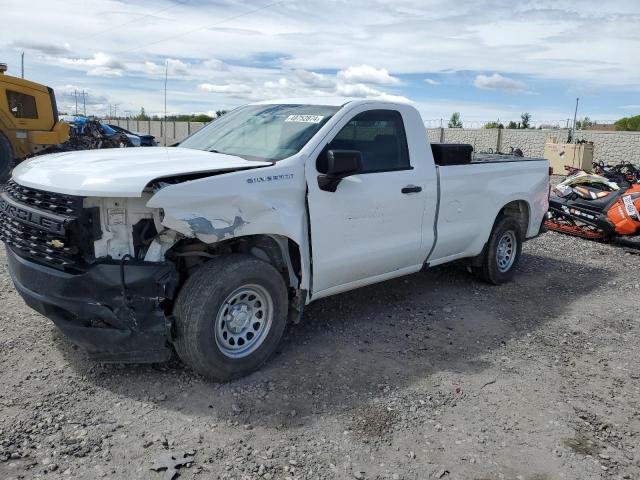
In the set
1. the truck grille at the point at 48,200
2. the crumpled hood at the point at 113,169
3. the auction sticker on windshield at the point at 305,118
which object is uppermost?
the auction sticker on windshield at the point at 305,118

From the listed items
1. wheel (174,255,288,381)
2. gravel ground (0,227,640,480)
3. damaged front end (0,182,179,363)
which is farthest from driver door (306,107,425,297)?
damaged front end (0,182,179,363)

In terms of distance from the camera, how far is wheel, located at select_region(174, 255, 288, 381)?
144 inches

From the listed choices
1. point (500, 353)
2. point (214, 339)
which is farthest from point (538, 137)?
point (214, 339)

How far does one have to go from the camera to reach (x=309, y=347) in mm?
4605

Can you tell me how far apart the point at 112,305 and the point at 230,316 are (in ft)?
2.59

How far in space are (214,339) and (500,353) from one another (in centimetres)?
245

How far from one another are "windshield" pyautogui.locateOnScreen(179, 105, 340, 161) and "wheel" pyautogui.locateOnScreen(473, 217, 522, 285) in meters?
2.75

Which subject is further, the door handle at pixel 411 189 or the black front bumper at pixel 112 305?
the door handle at pixel 411 189

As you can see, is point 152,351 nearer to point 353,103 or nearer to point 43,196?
point 43,196

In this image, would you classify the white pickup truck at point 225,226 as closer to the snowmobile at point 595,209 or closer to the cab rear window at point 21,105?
the snowmobile at point 595,209

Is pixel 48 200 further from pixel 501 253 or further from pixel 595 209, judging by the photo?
pixel 595 209

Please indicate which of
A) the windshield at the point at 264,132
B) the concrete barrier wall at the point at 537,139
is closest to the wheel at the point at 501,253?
the windshield at the point at 264,132

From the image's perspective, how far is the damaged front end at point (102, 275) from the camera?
11.5 ft

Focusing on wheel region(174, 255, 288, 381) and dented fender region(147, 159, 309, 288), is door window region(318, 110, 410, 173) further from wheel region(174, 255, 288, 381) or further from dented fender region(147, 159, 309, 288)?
wheel region(174, 255, 288, 381)
